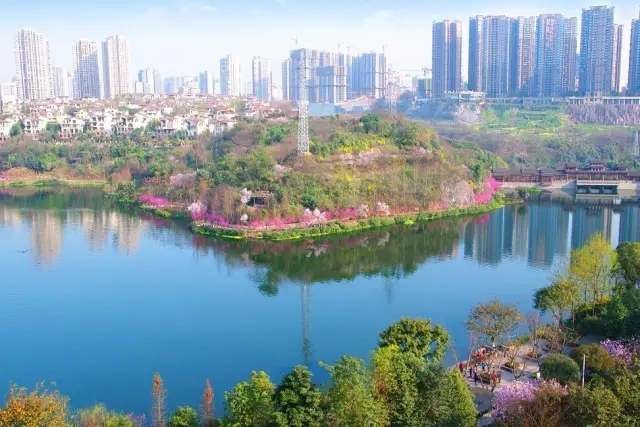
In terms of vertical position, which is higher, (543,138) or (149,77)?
(149,77)

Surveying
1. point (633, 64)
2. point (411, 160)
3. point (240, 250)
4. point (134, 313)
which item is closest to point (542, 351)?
point (134, 313)

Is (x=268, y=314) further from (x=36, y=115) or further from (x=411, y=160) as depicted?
(x=36, y=115)

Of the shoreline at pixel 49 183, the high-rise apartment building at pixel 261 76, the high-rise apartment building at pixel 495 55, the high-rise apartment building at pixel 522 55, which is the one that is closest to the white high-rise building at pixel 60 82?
the high-rise apartment building at pixel 261 76

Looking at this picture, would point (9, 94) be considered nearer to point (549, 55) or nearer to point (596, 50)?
point (549, 55)

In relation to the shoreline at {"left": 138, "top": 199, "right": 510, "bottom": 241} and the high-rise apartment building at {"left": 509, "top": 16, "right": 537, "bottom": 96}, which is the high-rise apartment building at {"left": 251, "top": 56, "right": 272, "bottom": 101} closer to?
the high-rise apartment building at {"left": 509, "top": 16, "right": 537, "bottom": 96}

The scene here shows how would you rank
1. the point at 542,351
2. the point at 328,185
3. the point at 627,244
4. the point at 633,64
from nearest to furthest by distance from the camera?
the point at 542,351 → the point at 627,244 → the point at 328,185 → the point at 633,64

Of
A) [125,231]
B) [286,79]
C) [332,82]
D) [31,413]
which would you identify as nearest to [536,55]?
[332,82]

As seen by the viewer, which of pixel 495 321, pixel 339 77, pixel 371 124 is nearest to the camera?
pixel 495 321
